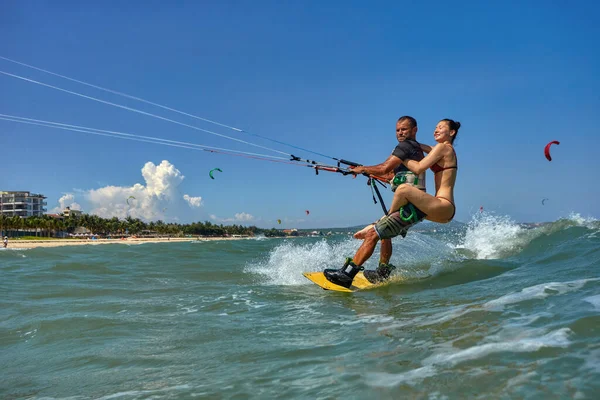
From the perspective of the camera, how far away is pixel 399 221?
254 inches

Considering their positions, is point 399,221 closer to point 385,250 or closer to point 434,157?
point 385,250

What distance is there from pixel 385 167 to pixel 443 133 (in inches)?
34.5

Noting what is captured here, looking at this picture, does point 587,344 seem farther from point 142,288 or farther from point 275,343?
point 142,288

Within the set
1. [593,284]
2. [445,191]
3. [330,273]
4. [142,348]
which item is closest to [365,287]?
[330,273]

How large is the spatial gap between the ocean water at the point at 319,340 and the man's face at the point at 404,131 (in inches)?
83.1

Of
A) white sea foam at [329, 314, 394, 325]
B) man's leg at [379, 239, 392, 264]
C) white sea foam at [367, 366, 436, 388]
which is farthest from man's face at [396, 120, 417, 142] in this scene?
white sea foam at [367, 366, 436, 388]

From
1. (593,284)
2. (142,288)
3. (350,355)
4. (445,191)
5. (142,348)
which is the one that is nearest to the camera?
(350,355)

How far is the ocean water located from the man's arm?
1.64 m

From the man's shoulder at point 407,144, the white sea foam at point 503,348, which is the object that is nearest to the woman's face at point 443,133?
the man's shoulder at point 407,144

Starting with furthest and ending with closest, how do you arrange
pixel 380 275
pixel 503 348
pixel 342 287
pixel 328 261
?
pixel 328 261
pixel 380 275
pixel 342 287
pixel 503 348

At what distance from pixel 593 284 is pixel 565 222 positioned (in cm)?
1430

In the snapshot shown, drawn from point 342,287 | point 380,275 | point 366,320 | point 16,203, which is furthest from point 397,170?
point 16,203

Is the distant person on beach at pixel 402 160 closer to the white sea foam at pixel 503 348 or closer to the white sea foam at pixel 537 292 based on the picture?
the white sea foam at pixel 537 292

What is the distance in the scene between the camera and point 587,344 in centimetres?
280
